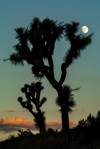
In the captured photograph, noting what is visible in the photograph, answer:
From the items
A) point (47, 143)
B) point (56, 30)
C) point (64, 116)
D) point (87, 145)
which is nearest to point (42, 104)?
point (64, 116)

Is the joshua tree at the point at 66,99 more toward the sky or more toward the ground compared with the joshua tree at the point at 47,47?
more toward the ground

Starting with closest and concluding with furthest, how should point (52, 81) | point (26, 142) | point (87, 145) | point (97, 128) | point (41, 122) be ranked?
point (87, 145) → point (97, 128) → point (26, 142) → point (52, 81) → point (41, 122)

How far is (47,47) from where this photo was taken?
28.1 meters

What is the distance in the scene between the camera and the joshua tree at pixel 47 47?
27797 mm

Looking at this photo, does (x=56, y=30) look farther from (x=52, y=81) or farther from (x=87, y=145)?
(x=87, y=145)

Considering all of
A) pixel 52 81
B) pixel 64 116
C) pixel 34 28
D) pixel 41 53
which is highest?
pixel 34 28

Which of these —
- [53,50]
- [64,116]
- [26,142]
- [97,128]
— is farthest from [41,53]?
[97,128]

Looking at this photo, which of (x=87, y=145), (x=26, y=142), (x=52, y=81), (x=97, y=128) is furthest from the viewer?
(x=52, y=81)

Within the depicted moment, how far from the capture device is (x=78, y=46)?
27.9 metres

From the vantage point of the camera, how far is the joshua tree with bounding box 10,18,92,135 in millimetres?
27797

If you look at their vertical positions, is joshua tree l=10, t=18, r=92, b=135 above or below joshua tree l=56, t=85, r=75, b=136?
above

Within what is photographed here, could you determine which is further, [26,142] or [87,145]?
[26,142]

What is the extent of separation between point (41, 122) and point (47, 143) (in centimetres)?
967

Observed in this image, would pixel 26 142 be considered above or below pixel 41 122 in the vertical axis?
below
